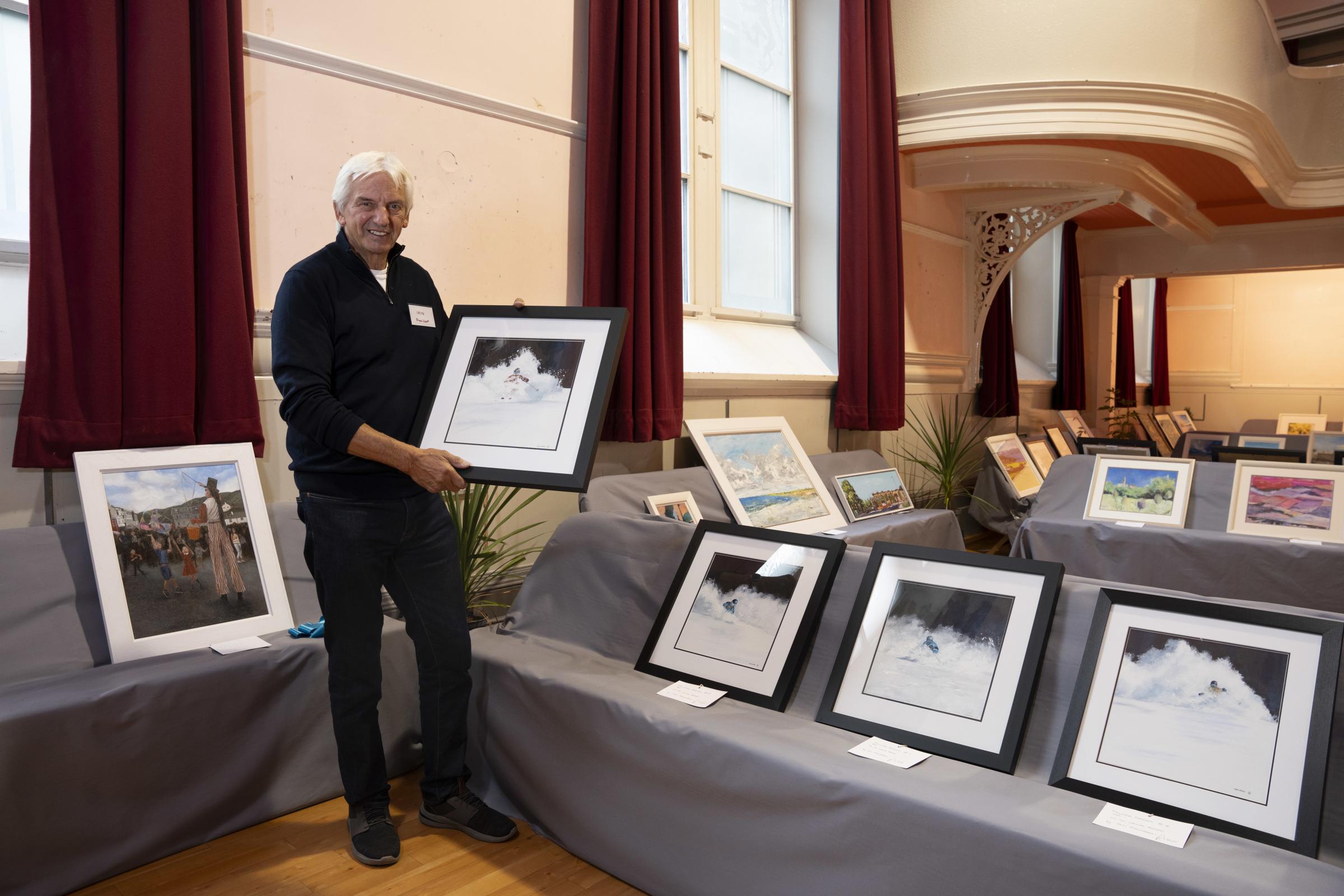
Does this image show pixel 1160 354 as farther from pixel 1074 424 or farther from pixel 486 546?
pixel 486 546

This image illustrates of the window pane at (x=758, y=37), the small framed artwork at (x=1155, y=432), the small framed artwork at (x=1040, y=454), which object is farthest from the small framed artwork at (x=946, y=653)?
the small framed artwork at (x=1155, y=432)

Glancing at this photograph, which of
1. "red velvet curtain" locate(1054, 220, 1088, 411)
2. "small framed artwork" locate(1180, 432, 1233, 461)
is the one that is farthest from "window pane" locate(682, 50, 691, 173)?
"red velvet curtain" locate(1054, 220, 1088, 411)

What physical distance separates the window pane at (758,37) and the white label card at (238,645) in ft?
12.2

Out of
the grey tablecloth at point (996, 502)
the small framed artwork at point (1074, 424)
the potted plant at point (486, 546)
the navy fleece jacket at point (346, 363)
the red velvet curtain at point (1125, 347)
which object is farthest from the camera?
the red velvet curtain at point (1125, 347)

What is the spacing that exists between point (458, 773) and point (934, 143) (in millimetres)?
4457

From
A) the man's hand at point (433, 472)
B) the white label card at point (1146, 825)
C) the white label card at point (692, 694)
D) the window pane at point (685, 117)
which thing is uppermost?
the window pane at point (685, 117)

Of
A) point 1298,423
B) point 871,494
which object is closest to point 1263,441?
point 871,494

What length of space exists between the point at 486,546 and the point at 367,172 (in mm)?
1575

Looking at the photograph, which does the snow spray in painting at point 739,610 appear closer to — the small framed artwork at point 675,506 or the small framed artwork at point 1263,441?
the small framed artwork at point 675,506

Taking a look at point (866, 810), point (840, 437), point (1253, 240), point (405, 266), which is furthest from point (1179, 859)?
point (1253, 240)

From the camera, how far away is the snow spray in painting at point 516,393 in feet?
6.53

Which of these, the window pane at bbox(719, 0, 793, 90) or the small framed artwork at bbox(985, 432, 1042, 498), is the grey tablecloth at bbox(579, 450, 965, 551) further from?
the window pane at bbox(719, 0, 793, 90)

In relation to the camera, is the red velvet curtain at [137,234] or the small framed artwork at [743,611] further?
the red velvet curtain at [137,234]

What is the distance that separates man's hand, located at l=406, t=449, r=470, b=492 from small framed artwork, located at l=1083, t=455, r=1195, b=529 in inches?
124
